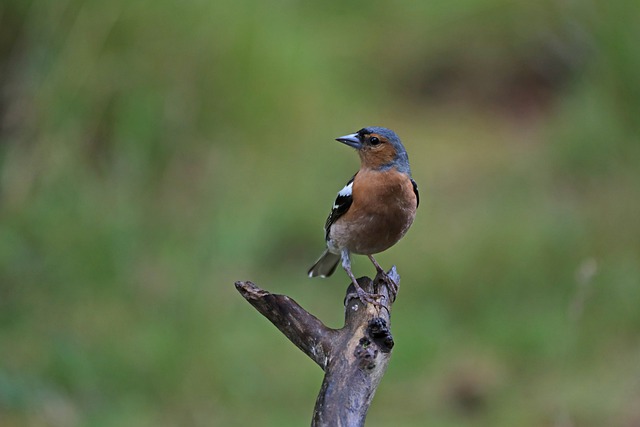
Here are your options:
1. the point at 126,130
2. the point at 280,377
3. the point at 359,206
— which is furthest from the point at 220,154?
the point at 359,206

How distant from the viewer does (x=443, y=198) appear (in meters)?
6.48

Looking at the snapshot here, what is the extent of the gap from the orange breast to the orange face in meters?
0.04

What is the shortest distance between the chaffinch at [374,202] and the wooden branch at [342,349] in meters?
0.67

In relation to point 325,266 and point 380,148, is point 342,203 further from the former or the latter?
point 325,266

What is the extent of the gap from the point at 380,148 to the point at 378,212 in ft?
0.91

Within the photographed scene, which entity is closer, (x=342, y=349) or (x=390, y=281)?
(x=342, y=349)

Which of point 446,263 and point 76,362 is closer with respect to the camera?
point 76,362

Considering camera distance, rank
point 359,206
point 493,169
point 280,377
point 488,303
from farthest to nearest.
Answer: point 493,169
point 488,303
point 280,377
point 359,206

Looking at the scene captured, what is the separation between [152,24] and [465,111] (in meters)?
2.33

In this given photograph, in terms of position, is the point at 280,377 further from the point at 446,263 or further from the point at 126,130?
the point at 126,130

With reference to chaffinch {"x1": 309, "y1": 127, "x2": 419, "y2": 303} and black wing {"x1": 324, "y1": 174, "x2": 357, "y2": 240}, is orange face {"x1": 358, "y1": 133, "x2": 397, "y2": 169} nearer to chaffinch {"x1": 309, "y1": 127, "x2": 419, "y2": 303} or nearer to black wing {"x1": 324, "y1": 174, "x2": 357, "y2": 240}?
chaffinch {"x1": 309, "y1": 127, "x2": 419, "y2": 303}

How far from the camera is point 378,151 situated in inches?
→ 148

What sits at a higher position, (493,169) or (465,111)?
(465,111)

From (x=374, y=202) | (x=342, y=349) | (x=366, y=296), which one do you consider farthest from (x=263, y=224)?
(x=342, y=349)
